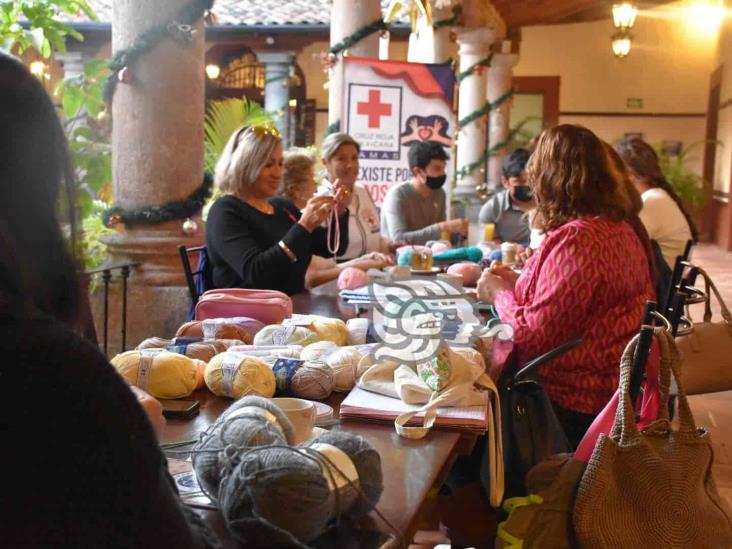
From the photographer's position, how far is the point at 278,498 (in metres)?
1.00

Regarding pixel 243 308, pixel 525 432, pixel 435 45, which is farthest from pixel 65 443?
pixel 435 45

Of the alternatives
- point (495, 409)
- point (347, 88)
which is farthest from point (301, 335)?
point (347, 88)

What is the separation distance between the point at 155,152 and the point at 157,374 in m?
2.52

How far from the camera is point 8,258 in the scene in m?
0.80

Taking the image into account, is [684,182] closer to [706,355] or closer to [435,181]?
[435,181]

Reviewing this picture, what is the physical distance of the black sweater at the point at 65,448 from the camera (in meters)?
0.75

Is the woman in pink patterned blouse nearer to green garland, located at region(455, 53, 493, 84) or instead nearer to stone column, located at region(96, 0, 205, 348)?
stone column, located at region(96, 0, 205, 348)

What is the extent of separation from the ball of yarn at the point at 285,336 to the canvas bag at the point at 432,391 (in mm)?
220

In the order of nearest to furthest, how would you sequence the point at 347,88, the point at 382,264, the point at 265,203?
the point at 265,203, the point at 382,264, the point at 347,88

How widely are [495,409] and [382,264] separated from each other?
185 cm

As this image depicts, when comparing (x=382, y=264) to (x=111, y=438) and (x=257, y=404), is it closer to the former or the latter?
(x=257, y=404)

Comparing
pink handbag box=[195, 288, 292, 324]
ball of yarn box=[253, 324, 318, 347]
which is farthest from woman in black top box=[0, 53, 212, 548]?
pink handbag box=[195, 288, 292, 324]

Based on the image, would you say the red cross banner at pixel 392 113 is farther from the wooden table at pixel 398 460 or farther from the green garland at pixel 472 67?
the green garland at pixel 472 67

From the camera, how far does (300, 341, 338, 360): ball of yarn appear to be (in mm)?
1784
